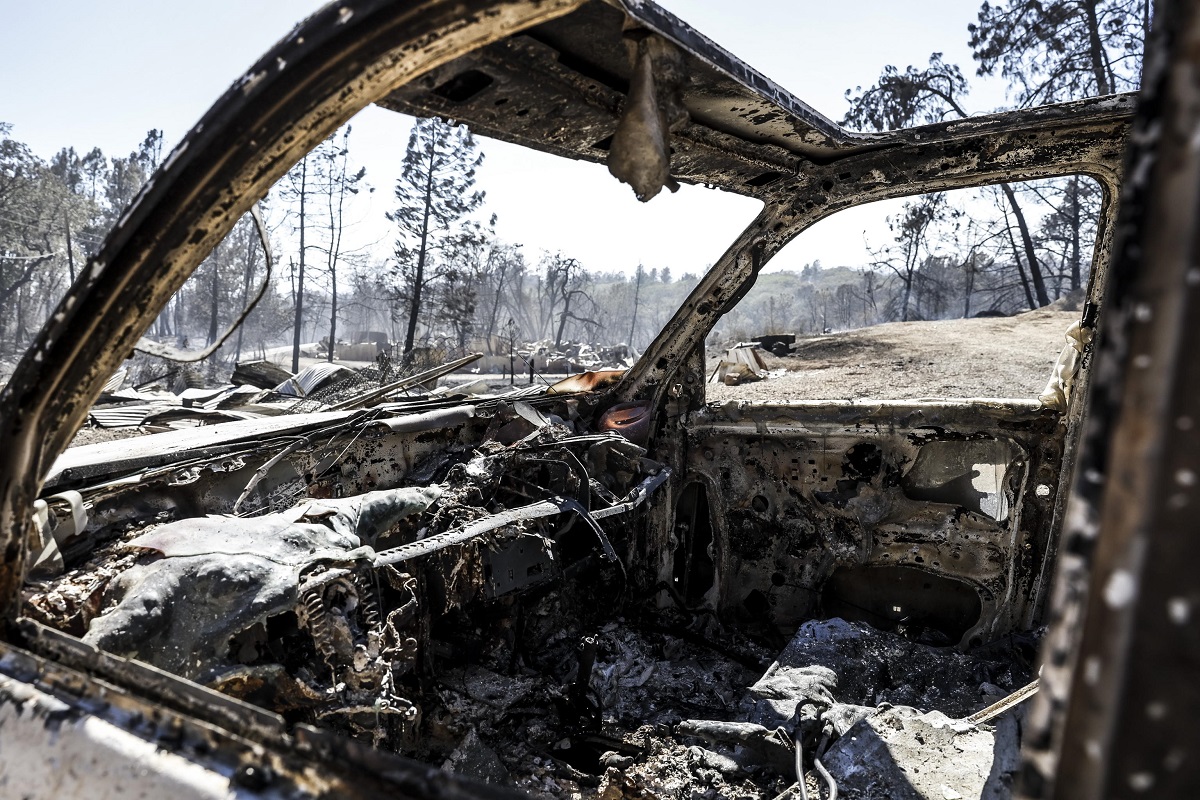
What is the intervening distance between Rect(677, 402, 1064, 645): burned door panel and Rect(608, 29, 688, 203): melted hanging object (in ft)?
6.59

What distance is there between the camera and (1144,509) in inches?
18.8

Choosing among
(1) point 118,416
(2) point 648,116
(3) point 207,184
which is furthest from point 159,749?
(1) point 118,416

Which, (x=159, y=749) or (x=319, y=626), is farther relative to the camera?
(x=319, y=626)

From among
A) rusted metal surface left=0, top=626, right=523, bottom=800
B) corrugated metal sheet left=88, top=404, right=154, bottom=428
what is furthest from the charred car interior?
corrugated metal sheet left=88, top=404, right=154, bottom=428

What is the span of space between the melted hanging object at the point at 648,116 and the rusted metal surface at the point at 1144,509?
110 centimetres

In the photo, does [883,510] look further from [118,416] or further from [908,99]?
[908,99]

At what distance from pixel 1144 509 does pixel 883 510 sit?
3.07 m

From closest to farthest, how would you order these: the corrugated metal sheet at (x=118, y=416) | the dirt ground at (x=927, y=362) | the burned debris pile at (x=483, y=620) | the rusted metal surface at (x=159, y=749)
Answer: the rusted metal surface at (x=159, y=749)
the burned debris pile at (x=483, y=620)
the corrugated metal sheet at (x=118, y=416)
the dirt ground at (x=927, y=362)

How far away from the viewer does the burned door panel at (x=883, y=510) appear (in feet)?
10.4

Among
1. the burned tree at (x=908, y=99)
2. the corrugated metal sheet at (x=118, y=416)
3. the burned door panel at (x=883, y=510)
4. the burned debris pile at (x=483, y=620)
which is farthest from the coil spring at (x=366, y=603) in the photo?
the burned tree at (x=908, y=99)

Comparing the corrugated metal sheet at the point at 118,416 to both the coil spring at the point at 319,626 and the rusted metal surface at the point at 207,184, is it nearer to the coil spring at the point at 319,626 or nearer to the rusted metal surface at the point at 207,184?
the coil spring at the point at 319,626

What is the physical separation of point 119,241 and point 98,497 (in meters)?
1.40

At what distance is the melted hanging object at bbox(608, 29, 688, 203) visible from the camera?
1470 mm

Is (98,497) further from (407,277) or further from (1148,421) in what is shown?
(407,277)
